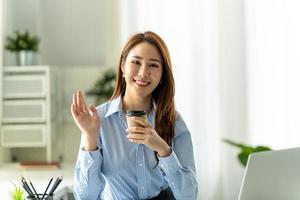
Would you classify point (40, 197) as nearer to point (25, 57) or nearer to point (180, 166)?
point (180, 166)

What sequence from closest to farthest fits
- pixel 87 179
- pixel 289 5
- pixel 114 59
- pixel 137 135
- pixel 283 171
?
pixel 283 171
pixel 137 135
pixel 87 179
pixel 289 5
pixel 114 59

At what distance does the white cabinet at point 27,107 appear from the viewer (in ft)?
12.7

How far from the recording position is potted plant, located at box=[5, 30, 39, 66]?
3.95 meters

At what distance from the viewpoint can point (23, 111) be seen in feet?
12.8

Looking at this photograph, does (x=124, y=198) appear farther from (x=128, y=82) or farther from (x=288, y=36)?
(x=288, y=36)

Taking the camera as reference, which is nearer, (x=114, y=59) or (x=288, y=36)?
(x=288, y=36)

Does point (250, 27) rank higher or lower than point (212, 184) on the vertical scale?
higher

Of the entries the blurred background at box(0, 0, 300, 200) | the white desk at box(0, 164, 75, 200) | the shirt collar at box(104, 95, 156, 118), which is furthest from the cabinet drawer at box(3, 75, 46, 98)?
the shirt collar at box(104, 95, 156, 118)

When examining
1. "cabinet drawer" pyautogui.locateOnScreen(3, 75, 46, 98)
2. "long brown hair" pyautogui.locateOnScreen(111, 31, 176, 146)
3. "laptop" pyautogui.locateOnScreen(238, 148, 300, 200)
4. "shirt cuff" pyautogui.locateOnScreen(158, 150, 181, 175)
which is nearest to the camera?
"laptop" pyautogui.locateOnScreen(238, 148, 300, 200)

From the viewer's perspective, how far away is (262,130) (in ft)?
10.7

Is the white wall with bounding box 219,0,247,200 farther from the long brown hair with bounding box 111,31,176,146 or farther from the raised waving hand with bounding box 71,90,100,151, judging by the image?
the raised waving hand with bounding box 71,90,100,151

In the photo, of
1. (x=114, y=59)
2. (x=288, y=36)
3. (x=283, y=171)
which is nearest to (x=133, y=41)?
(x=283, y=171)

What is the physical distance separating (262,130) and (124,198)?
5.73ft

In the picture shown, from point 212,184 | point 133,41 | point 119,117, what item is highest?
point 133,41
